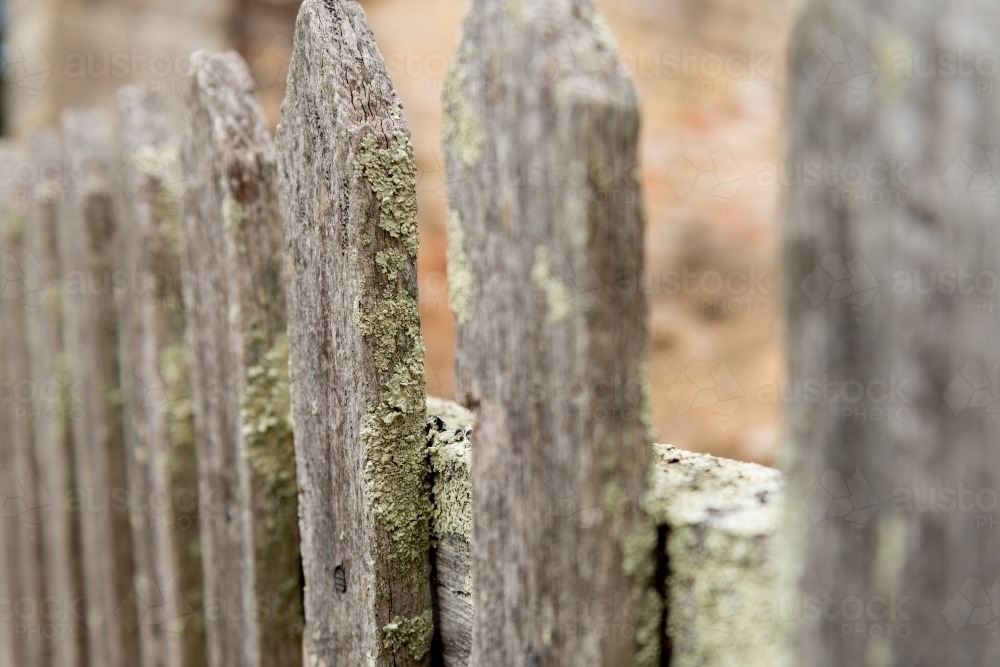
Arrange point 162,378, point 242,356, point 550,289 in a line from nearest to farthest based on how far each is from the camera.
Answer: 1. point 550,289
2. point 242,356
3. point 162,378

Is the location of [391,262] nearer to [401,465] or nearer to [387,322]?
[387,322]

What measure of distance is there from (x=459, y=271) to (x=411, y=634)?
650 millimetres

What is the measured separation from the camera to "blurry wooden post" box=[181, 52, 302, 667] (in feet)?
4.89

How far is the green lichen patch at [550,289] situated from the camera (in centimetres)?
85

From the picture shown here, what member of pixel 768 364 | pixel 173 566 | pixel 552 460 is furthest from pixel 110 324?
pixel 768 364

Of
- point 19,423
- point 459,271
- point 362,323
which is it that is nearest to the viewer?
point 459,271

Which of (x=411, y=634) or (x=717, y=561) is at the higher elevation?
(x=717, y=561)

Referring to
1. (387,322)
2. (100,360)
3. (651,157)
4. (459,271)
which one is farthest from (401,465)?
(651,157)

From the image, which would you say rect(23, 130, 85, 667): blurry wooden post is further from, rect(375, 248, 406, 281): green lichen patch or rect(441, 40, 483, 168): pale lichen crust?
rect(441, 40, 483, 168): pale lichen crust

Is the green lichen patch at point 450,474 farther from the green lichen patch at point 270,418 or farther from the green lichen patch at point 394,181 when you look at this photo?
the green lichen patch at point 270,418

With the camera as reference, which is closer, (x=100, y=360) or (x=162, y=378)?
(x=162, y=378)

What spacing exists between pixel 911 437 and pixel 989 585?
5.5 inches

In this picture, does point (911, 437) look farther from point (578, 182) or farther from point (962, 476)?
point (578, 182)

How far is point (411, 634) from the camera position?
1237mm
